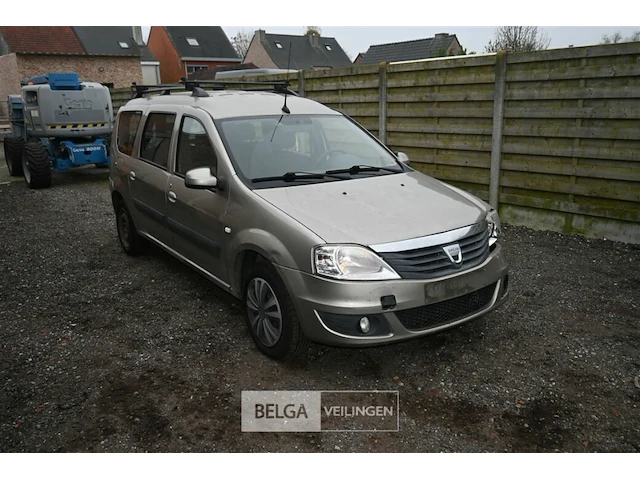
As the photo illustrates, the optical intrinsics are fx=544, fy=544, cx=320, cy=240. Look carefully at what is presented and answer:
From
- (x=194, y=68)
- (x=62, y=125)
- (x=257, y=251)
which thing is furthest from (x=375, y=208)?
(x=194, y=68)

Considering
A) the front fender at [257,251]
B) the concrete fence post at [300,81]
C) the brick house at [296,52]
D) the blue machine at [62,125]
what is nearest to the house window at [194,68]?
the brick house at [296,52]

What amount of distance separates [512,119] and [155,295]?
4.91 m

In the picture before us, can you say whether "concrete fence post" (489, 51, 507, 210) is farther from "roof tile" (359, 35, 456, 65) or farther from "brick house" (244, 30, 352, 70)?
"brick house" (244, 30, 352, 70)

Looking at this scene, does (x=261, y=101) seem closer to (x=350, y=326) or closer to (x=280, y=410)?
(x=350, y=326)

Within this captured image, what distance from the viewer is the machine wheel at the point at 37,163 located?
36.1 feet

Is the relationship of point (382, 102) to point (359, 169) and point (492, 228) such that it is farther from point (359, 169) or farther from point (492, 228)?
point (492, 228)

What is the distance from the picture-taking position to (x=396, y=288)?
3287 millimetres

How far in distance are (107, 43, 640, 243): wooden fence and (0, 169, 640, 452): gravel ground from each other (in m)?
0.96

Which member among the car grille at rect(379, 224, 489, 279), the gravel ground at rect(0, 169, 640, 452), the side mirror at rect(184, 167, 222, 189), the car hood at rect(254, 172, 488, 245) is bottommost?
the gravel ground at rect(0, 169, 640, 452)

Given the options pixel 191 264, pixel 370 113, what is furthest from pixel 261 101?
pixel 370 113

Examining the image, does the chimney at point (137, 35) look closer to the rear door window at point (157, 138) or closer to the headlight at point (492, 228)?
the rear door window at point (157, 138)

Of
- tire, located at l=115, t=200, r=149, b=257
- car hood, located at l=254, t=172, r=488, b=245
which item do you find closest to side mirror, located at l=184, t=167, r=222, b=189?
car hood, located at l=254, t=172, r=488, b=245

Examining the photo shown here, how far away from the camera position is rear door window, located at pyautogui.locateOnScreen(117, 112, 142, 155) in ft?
18.8

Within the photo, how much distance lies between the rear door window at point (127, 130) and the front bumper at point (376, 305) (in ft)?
10.2
